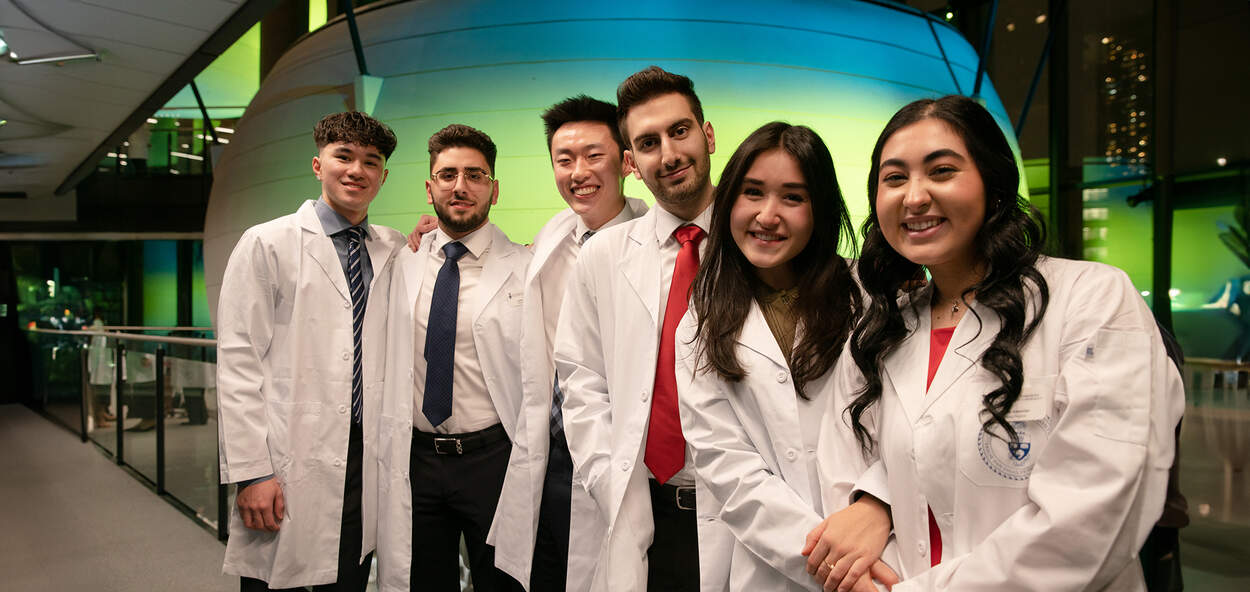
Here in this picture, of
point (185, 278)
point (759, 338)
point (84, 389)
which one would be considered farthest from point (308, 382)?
point (185, 278)

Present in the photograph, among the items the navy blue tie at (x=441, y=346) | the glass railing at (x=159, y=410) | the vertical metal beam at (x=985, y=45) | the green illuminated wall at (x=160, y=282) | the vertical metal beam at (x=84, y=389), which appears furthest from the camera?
the green illuminated wall at (x=160, y=282)

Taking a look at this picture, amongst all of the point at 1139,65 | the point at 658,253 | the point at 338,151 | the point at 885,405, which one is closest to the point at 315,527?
the point at 338,151

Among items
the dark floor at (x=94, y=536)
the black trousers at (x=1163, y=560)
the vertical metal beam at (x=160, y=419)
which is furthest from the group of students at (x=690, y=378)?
the vertical metal beam at (x=160, y=419)

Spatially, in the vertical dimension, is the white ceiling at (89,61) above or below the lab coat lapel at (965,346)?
above

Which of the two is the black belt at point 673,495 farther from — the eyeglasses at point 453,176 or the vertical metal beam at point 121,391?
the vertical metal beam at point 121,391

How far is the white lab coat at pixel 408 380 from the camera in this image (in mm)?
2332

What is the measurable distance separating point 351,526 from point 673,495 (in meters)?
1.23

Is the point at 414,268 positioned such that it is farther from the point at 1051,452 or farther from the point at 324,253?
the point at 1051,452

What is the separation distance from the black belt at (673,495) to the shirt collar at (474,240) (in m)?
1.07

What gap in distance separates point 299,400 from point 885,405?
1.81 metres

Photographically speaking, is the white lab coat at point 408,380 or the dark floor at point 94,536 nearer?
the white lab coat at point 408,380

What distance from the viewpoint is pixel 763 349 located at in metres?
1.57

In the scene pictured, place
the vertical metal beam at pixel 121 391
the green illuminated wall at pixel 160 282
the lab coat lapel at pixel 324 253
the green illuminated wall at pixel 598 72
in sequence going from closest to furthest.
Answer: the lab coat lapel at pixel 324 253, the green illuminated wall at pixel 598 72, the vertical metal beam at pixel 121 391, the green illuminated wall at pixel 160 282

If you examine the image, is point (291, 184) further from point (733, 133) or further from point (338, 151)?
point (733, 133)
